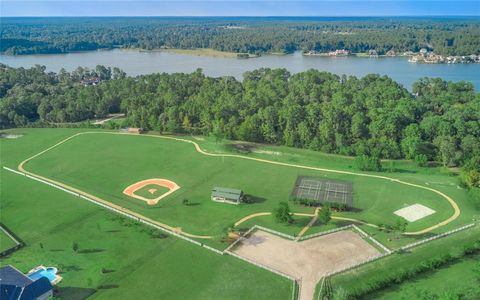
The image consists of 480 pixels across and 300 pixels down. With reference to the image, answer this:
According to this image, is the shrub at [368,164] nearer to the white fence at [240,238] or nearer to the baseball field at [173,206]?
the baseball field at [173,206]

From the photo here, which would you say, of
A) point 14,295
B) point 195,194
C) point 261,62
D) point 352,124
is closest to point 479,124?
point 352,124

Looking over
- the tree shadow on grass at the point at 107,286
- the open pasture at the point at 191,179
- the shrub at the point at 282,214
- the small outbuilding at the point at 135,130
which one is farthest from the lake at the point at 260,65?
the tree shadow on grass at the point at 107,286

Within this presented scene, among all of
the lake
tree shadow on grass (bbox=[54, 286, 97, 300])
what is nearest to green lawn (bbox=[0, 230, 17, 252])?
tree shadow on grass (bbox=[54, 286, 97, 300])

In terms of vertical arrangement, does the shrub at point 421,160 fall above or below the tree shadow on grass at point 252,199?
above

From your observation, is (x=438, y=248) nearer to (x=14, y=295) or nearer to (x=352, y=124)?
(x=352, y=124)

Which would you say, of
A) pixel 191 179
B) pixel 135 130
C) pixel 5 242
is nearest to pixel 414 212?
pixel 191 179
